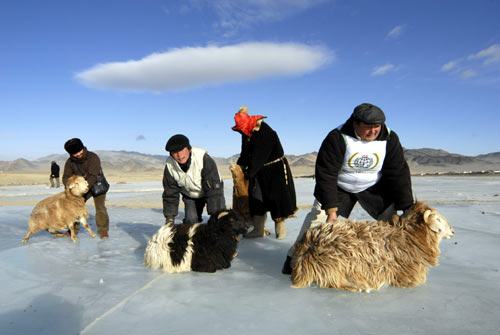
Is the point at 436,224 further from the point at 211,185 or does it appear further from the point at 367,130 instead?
the point at 211,185

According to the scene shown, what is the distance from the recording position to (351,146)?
365cm

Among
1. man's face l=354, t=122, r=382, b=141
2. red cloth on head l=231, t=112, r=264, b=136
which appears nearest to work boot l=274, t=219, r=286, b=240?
red cloth on head l=231, t=112, r=264, b=136

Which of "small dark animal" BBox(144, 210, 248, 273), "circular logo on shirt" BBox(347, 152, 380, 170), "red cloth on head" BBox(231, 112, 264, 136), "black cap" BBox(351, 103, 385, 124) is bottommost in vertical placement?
"small dark animal" BBox(144, 210, 248, 273)

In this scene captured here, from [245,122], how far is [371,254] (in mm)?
3018

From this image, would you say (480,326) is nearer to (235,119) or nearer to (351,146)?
(351,146)

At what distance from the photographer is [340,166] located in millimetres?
3775

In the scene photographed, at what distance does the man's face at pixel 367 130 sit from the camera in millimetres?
3477

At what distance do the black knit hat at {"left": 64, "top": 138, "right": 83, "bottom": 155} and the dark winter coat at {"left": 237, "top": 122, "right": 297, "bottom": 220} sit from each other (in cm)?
274

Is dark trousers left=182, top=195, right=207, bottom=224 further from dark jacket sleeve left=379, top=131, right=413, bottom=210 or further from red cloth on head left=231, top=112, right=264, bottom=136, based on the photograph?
dark jacket sleeve left=379, top=131, right=413, bottom=210

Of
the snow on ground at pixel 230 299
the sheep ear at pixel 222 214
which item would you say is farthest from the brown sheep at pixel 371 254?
the sheep ear at pixel 222 214

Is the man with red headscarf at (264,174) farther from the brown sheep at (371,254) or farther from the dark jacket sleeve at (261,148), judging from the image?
the brown sheep at (371,254)

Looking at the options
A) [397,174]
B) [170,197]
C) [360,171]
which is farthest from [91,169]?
[397,174]

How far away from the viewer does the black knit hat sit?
5.86 m

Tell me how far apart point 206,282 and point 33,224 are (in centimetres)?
383
